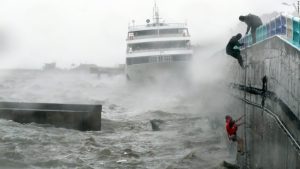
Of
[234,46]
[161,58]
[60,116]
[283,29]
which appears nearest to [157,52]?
[161,58]

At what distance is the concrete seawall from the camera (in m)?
8.02

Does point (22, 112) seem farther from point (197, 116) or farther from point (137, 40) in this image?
point (137, 40)

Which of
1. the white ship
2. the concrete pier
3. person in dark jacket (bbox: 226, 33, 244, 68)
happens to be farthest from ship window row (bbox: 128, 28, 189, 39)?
person in dark jacket (bbox: 226, 33, 244, 68)

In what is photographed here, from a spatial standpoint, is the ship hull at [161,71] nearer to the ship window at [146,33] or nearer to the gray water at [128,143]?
the ship window at [146,33]

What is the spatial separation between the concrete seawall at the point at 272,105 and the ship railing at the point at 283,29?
0.50ft

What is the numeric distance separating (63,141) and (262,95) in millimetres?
8390

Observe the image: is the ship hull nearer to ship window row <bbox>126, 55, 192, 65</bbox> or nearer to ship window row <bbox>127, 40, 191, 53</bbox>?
ship window row <bbox>126, 55, 192, 65</bbox>

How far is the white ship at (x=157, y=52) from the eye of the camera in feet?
120

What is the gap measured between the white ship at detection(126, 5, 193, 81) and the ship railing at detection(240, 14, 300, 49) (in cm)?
2317

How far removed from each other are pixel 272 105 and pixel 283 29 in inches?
66.0

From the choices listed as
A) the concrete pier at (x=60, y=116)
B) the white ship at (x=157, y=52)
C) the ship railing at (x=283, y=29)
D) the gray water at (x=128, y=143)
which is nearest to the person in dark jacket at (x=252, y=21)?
the ship railing at (x=283, y=29)

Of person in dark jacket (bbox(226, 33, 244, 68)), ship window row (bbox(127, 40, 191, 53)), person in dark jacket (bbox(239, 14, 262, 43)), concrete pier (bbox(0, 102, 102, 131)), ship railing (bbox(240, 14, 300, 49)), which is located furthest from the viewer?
ship window row (bbox(127, 40, 191, 53))

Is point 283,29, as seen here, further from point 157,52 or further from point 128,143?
point 157,52

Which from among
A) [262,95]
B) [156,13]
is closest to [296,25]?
[262,95]
